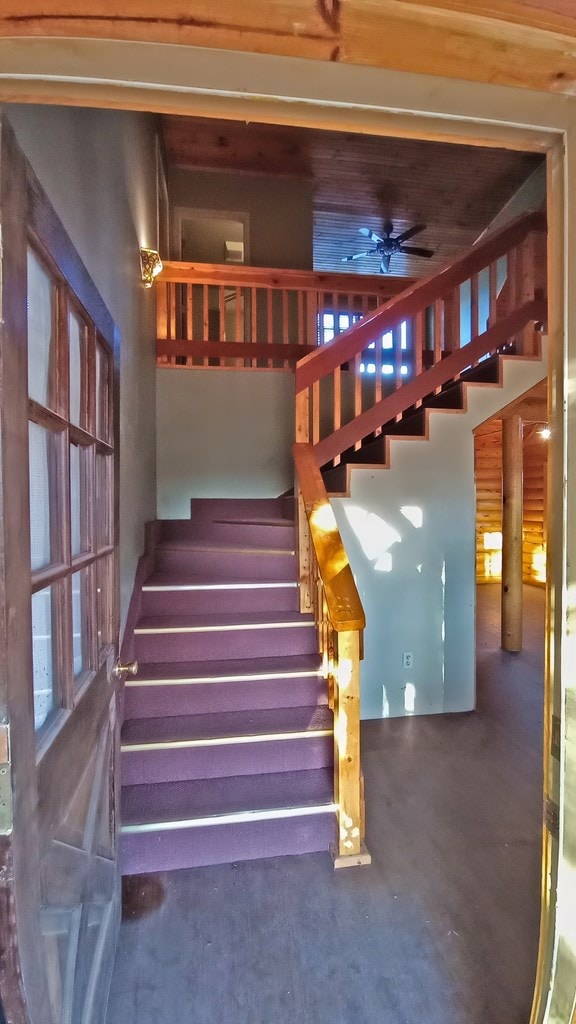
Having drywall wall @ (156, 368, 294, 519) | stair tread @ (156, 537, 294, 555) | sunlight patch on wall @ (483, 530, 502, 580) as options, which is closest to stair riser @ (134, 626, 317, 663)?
stair tread @ (156, 537, 294, 555)

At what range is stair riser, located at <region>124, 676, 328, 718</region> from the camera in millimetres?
2307

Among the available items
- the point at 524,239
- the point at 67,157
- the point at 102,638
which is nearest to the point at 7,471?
the point at 102,638

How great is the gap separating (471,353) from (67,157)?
2.72 meters

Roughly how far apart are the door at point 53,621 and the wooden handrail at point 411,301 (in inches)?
65.0

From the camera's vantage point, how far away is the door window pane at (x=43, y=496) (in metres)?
0.96

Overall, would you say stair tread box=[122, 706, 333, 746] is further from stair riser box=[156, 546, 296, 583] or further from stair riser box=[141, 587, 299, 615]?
stair riser box=[156, 546, 296, 583]

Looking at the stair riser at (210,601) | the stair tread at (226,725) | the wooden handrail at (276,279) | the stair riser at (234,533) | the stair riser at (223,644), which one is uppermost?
the wooden handrail at (276,279)

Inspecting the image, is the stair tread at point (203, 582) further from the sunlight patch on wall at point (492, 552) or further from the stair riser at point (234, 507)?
the sunlight patch on wall at point (492, 552)

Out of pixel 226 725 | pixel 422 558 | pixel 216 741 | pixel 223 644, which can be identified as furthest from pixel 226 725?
pixel 422 558

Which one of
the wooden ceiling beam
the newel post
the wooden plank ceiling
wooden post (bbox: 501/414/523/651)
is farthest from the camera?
the wooden plank ceiling

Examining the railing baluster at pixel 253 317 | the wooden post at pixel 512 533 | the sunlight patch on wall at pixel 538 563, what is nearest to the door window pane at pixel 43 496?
the railing baluster at pixel 253 317

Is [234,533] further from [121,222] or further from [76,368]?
[76,368]

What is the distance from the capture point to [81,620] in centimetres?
131

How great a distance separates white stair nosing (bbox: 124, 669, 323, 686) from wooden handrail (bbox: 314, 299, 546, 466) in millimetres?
1278
